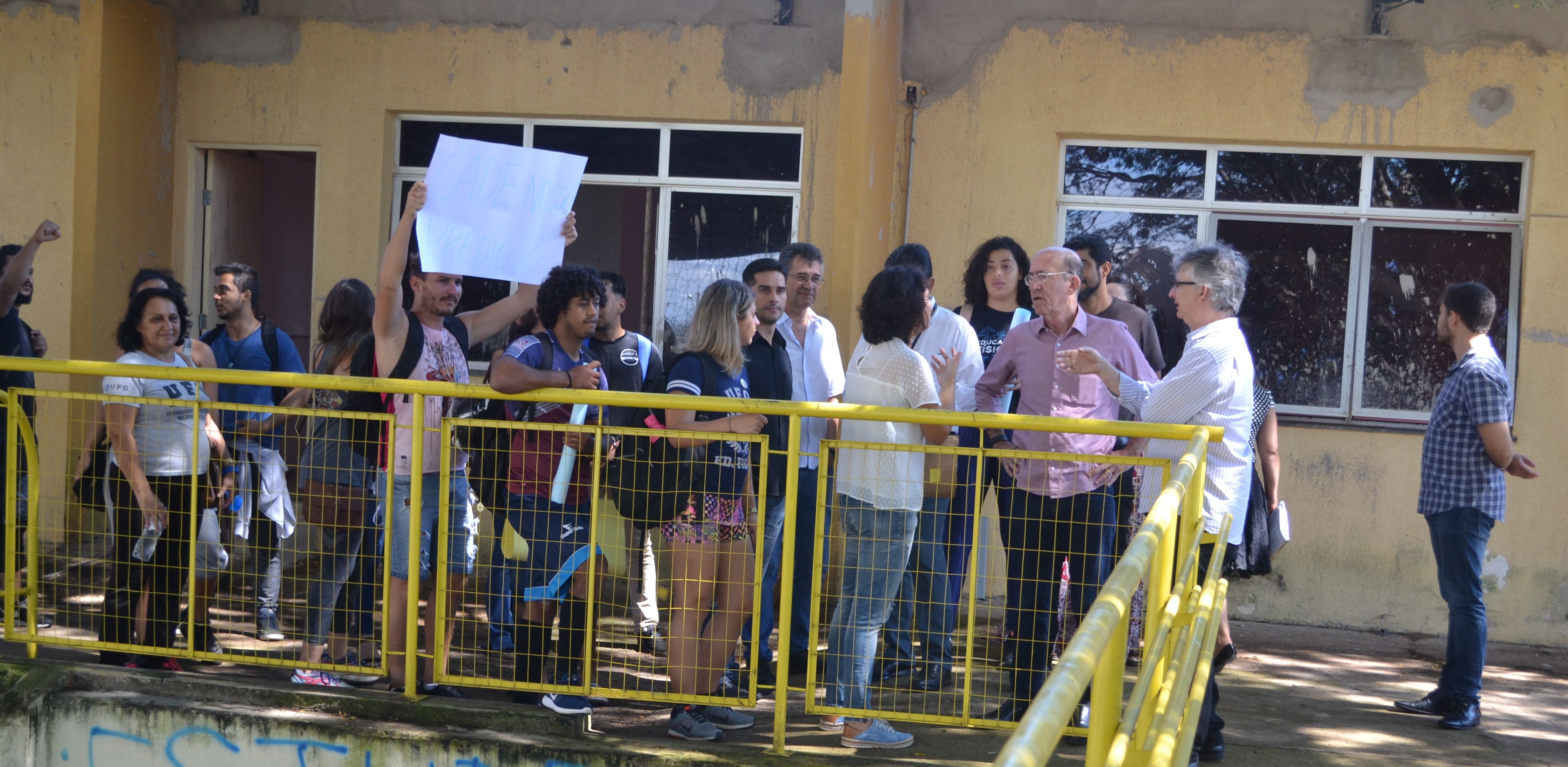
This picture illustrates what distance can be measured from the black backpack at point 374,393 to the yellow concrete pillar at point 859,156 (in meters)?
2.69

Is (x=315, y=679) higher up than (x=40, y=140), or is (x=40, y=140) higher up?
(x=40, y=140)

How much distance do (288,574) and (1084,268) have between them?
4046mm

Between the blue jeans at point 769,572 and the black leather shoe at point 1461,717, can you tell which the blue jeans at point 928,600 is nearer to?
the blue jeans at point 769,572

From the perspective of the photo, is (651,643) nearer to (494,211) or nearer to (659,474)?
(659,474)

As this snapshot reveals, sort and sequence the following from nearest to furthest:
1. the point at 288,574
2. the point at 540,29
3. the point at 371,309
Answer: the point at 371,309
the point at 288,574
the point at 540,29

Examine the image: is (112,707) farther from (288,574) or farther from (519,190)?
(519,190)

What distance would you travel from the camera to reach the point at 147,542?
4926 mm

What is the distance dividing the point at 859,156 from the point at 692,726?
3.51 metres

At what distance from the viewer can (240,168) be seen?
8.65 metres

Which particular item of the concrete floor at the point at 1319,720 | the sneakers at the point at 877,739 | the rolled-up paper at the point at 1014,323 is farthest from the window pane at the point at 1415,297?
the sneakers at the point at 877,739

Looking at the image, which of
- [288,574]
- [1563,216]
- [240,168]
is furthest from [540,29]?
[1563,216]

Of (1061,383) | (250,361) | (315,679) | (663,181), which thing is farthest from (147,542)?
(663,181)

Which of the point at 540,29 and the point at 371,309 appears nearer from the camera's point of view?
the point at 371,309

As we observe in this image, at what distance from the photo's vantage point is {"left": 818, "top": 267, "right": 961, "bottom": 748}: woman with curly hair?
452cm
